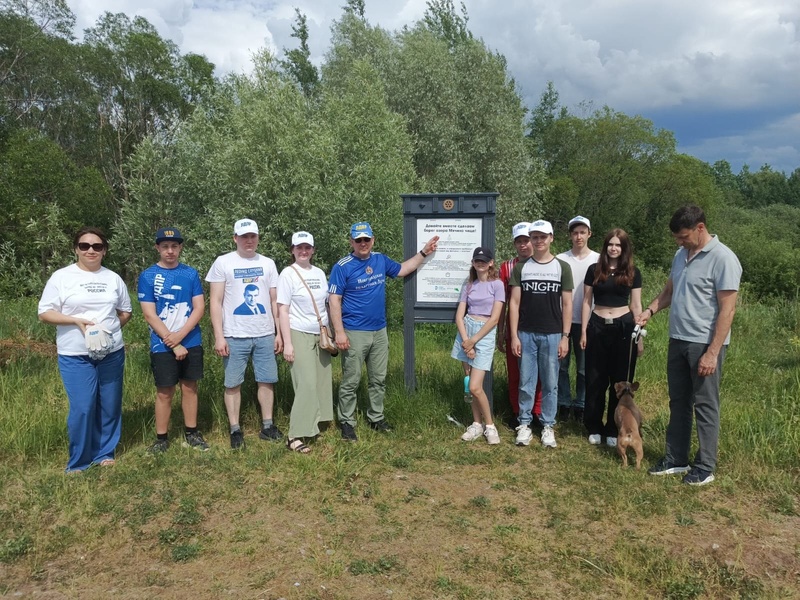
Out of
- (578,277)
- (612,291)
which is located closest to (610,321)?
(612,291)

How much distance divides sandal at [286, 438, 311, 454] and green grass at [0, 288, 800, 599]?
3.0 inches

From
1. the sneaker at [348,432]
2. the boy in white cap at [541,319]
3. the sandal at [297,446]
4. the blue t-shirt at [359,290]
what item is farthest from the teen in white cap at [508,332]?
the sandal at [297,446]

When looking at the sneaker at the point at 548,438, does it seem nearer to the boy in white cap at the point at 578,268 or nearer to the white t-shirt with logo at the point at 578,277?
the boy in white cap at the point at 578,268

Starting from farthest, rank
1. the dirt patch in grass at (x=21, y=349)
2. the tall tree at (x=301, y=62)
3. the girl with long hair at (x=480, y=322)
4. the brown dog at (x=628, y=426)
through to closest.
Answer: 1. the tall tree at (x=301, y=62)
2. the dirt patch in grass at (x=21, y=349)
3. the girl with long hair at (x=480, y=322)
4. the brown dog at (x=628, y=426)

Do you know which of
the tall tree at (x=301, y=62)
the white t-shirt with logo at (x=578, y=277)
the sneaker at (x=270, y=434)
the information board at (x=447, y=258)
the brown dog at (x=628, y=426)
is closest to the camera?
the brown dog at (x=628, y=426)

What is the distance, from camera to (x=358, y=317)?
488cm

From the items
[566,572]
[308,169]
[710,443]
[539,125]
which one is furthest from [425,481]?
[539,125]

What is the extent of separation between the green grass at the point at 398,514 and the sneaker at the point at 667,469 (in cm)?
14

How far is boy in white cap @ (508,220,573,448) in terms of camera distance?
186 inches

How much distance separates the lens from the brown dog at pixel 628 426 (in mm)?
4324

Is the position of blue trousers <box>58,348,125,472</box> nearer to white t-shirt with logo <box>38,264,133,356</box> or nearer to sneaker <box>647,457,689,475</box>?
white t-shirt with logo <box>38,264,133,356</box>

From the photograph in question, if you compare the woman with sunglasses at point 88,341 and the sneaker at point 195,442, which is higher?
the woman with sunglasses at point 88,341

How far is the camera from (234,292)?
4.61 m

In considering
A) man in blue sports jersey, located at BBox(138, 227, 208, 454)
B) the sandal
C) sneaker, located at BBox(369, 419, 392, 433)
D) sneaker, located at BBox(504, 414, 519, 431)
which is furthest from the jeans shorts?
sneaker, located at BBox(504, 414, 519, 431)
